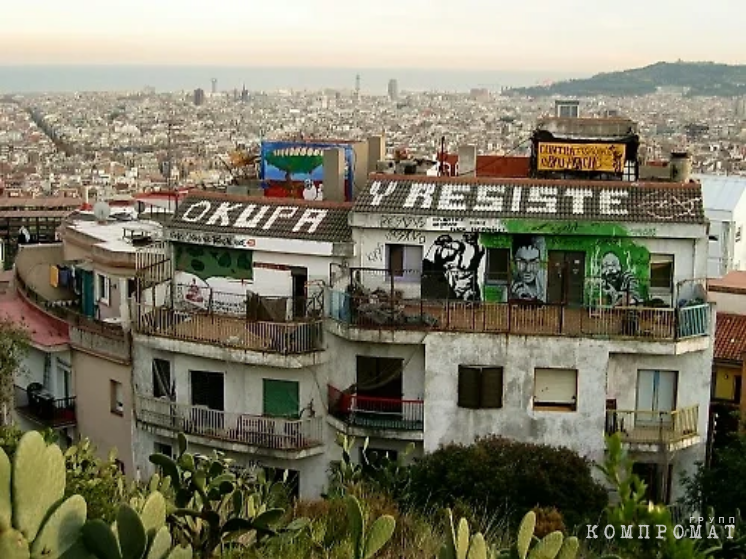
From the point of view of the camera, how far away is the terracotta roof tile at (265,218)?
19.9 meters

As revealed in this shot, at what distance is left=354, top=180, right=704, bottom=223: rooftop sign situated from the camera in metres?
18.6

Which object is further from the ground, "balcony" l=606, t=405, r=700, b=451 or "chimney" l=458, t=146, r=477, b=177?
"chimney" l=458, t=146, r=477, b=177

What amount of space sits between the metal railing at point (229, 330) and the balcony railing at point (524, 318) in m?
0.60

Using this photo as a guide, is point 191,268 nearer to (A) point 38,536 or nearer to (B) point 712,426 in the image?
(B) point 712,426

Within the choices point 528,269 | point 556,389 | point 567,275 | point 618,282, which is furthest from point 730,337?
point 556,389

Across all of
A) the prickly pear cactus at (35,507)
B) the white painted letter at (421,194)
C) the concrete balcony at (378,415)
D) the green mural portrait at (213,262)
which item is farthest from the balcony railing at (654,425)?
the prickly pear cactus at (35,507)

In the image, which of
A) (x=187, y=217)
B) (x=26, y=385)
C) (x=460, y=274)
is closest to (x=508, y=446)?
(x=460, y=274)

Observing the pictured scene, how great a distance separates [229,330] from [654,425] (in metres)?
7.24

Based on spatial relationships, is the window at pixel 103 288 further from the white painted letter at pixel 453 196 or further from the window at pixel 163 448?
the white painted letter at pixel 453 196

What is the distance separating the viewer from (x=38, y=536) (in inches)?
239

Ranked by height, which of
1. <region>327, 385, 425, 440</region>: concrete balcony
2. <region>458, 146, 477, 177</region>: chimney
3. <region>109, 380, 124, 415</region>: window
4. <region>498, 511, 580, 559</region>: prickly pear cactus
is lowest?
<region>109, 380, 124, 415</region>: window

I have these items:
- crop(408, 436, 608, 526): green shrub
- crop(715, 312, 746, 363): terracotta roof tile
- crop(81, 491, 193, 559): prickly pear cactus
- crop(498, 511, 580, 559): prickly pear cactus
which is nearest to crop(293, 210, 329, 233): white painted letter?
crop(408, 436, 608, 526): green shrub

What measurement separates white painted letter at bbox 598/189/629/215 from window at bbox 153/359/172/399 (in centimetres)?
801

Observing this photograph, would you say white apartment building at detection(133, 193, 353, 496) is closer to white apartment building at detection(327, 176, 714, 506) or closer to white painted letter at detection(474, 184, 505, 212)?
white apartment building at detection(327, 176, 714, 506)
